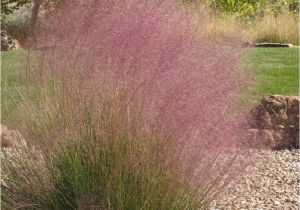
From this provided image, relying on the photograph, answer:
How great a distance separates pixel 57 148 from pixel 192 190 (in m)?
0.70

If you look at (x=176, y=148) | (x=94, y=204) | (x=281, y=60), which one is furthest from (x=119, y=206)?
(x=281, y=60)

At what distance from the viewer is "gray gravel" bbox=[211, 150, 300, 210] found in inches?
159

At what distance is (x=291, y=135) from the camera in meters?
6.17

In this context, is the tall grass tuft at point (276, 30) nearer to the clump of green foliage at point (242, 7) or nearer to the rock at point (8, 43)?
the clump of green foliage at point (242, 7)

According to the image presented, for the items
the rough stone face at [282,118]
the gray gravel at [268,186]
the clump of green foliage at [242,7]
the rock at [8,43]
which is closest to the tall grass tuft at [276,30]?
the clump of green foliage at [242,7]

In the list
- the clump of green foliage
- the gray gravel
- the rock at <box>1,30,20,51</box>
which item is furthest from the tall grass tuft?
the gray gravel

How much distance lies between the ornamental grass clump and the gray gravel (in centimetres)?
52

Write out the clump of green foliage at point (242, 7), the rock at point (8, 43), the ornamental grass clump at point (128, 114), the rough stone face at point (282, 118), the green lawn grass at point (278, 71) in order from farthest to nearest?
the rock at point (8, 43) < the clump of green foliage at point (242, 7) < the green lawn grass at point (278, 71) < the rough stone face at point (282, 118) < the ornamental grass clump at point (128, 114)

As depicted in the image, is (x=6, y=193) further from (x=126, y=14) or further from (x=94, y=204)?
(x=126, y=14)

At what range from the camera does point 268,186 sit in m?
4.75

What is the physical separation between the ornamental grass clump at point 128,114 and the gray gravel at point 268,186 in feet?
1.72

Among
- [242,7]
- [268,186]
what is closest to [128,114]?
[268,186]

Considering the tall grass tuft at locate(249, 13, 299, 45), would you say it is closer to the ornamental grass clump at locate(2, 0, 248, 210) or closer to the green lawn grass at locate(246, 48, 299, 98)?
the green lawn grass at locate(246, 48, 299, 98)

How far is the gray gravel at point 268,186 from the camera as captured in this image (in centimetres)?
404
